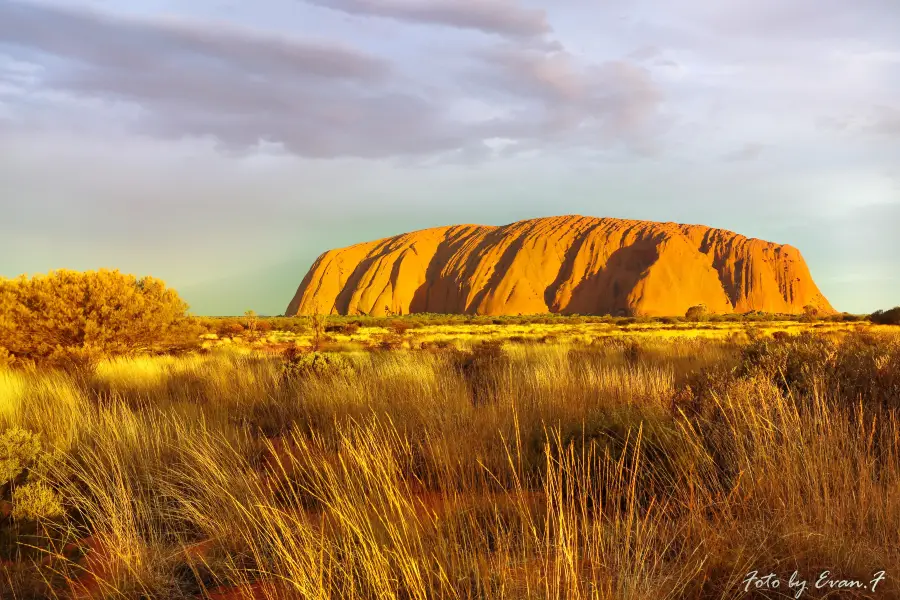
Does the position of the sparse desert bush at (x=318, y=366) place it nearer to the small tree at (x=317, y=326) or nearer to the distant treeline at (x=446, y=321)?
the small tree at (x=317, y=326)

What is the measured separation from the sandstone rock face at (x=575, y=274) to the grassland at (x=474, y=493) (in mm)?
87795

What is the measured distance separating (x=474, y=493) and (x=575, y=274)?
324 ft

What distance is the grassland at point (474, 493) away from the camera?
2420mm

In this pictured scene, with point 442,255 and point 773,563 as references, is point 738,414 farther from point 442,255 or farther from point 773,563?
point 442,255

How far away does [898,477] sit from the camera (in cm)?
337

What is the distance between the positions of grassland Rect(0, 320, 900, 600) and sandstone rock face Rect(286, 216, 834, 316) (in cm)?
8779

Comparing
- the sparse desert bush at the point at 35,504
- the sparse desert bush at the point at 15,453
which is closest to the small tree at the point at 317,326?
the sparse desert bush at the point at 15,453

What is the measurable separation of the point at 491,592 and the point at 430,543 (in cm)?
52

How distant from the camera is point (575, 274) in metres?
99.2

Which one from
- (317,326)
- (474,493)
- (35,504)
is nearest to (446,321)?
(317,326)

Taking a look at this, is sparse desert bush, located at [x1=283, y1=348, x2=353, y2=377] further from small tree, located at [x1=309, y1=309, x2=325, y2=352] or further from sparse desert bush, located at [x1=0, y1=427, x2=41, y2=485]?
sparse desert bush, located at [x1=0, y1=427, x2=41, y2=485]

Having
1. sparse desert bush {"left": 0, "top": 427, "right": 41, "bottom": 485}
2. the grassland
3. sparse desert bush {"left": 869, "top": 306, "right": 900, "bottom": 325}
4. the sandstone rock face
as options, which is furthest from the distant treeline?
the grassland

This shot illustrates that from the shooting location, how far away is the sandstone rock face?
9506cm

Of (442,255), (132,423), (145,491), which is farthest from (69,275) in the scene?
(442,255)
